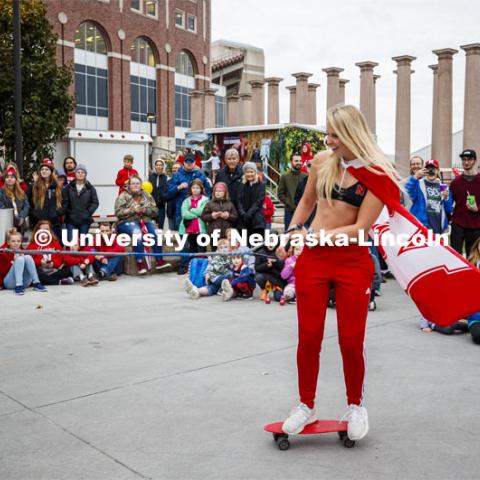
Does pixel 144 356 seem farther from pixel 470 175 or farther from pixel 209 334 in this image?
pixel 470 175

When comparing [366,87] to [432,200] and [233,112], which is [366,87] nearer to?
[233,112]

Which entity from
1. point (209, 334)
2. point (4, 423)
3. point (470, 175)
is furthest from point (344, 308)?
point (470, 175)

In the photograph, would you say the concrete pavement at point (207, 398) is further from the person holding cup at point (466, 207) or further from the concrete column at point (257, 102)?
the concrete column at point (257, 102)

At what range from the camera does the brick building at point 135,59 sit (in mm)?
42000

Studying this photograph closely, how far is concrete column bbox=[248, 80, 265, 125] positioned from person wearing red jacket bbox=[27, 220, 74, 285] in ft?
122

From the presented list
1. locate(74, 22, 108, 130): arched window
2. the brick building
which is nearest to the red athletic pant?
the brick building

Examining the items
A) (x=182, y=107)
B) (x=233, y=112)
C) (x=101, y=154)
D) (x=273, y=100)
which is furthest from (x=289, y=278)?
(x=233, y=112)

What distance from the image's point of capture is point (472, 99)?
31.3 meters

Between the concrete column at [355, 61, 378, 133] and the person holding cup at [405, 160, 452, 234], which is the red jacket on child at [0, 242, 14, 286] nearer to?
the person holding cup at [405, 160, 452, 234]

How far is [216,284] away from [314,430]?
570cm

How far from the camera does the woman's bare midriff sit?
3762mm

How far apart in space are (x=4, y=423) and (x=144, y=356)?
1880 mm

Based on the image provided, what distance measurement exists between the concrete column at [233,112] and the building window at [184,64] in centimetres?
379

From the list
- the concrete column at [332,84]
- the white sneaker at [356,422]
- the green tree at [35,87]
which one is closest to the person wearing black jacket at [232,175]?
the white sneaker at [356,422]
